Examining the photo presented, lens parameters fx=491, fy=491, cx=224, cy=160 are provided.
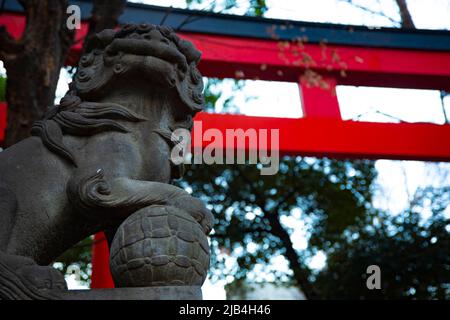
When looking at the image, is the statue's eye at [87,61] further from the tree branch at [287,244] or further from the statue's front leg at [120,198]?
the tree branch at [287,244]

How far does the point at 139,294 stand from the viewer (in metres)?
1.13

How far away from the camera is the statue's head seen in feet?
5.09

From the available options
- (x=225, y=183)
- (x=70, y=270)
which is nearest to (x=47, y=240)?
(x=70, y=270)

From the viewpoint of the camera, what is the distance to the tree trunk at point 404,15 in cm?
550

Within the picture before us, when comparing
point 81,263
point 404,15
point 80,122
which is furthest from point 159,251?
point 81,263

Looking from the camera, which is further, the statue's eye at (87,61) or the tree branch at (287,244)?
the tree branch at (287,244)

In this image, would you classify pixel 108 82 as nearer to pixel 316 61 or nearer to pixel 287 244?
pixel 316 61

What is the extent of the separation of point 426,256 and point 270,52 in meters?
2.76

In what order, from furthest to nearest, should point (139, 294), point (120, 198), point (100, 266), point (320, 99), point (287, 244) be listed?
point (287, 244)
point (320, 99)
point (100, 266)
point (120, 198)
point (139, 294)

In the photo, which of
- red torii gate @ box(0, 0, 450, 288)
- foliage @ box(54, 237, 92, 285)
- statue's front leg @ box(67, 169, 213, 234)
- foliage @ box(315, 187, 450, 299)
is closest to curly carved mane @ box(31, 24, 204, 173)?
statue's front leg @ box(67, 169, 213, 234)

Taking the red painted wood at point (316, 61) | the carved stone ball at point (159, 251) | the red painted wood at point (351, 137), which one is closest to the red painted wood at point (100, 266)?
the red painted wood at point (351, 137)

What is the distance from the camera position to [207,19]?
4.78 metres

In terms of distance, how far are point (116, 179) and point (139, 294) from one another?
13.4 inches

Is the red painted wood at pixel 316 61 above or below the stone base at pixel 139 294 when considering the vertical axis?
above
